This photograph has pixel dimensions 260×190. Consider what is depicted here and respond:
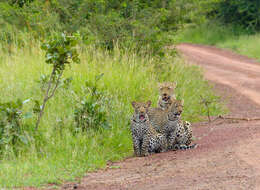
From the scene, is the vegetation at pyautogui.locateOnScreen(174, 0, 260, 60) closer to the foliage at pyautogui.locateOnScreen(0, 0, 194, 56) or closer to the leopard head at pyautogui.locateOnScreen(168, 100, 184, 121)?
the foliage at pyautogui.locateOnScreen(0, 0, 194, 56)

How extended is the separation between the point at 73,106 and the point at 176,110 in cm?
189

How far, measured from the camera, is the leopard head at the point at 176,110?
7824mm

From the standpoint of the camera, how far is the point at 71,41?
7.79 meters

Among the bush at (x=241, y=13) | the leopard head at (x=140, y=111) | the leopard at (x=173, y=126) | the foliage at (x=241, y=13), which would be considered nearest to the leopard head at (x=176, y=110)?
the leopard at (x=173, y=126)

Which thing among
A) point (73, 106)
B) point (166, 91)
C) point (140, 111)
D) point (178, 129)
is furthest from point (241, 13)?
point (140, 111)

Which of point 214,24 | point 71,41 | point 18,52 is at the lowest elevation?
Result: point 214,24

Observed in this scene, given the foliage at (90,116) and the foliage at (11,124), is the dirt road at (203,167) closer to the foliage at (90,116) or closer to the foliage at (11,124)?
the foliage at (90,116)

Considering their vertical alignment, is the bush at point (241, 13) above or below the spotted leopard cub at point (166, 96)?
below

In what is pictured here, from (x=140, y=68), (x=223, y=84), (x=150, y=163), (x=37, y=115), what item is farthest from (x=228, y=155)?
(x=223, y=84)

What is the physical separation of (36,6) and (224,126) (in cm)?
629

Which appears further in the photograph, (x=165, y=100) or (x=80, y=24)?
(x=80, y=24)

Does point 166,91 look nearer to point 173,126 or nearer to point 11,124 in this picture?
point 173,126

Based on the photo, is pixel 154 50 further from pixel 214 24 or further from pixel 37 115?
pixel 214 24

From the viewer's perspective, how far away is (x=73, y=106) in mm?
8852
